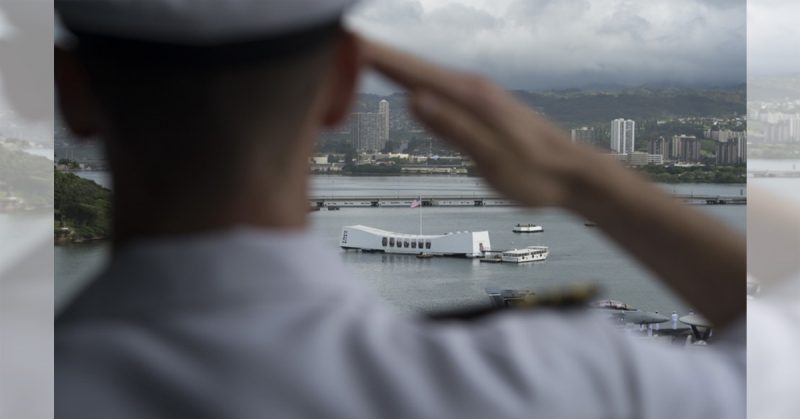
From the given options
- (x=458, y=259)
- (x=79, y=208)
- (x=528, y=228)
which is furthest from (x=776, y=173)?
(x=79, y=208)

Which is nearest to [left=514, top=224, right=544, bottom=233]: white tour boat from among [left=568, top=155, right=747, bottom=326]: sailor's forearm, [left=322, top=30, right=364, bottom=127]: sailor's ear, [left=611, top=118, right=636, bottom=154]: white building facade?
[left=611, top=118, right=636, bottom=154]: white building facade

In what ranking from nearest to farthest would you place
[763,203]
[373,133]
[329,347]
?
[329,347], [763,203], [373,133]

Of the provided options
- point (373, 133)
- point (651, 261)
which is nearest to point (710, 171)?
point (373, 133)

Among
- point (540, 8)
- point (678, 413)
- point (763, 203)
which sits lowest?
point (678, 413)

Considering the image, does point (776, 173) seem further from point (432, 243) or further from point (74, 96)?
point (74, 96)

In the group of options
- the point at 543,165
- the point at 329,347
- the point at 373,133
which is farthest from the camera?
the point at 373,133

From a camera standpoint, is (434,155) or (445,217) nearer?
(434,155)

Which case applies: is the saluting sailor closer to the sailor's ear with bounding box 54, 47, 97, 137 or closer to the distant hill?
the sailor's ear with bounding box 54, 47, 97, 137

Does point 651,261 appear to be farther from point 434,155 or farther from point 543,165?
point 434,155
